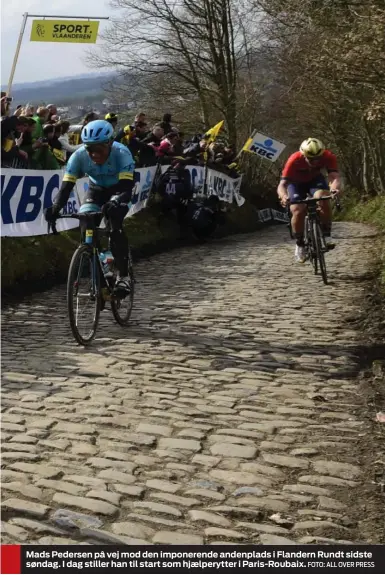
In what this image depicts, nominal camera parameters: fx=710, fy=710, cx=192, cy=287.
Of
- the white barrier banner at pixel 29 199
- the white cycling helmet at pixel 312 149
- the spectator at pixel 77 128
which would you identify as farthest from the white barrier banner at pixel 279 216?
the white cycling helmet at pixel 312 149

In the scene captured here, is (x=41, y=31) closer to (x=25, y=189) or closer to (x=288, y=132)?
(x=25, y=189)

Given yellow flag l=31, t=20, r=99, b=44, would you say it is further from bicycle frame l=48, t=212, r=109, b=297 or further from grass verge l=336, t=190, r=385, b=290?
grass verge l=336, t=190, r=385, b=290

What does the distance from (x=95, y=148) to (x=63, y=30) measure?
26.4ft

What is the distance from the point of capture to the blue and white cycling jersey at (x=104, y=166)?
297 inches

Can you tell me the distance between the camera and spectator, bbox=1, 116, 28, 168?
1057cm

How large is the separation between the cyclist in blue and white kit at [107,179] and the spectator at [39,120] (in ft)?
17.8

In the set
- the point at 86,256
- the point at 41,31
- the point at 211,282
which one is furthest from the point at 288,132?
the point at 86,256

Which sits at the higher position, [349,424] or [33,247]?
[33,247]

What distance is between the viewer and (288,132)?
134 ft

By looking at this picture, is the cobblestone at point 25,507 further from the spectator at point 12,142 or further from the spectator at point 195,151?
the spectator at point 195,151

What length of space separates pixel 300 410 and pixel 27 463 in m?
2.12

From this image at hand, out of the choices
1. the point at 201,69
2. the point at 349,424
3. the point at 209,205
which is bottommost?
the point at 349,424

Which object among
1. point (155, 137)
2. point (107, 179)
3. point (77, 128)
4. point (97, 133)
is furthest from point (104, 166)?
point (155, 137)

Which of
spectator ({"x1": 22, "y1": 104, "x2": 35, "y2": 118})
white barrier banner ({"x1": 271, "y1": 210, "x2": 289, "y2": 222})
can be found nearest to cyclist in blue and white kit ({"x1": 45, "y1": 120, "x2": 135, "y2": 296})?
spectator ({"x1": 22, "y1": 104, "x2": 35, "y2": 118})
